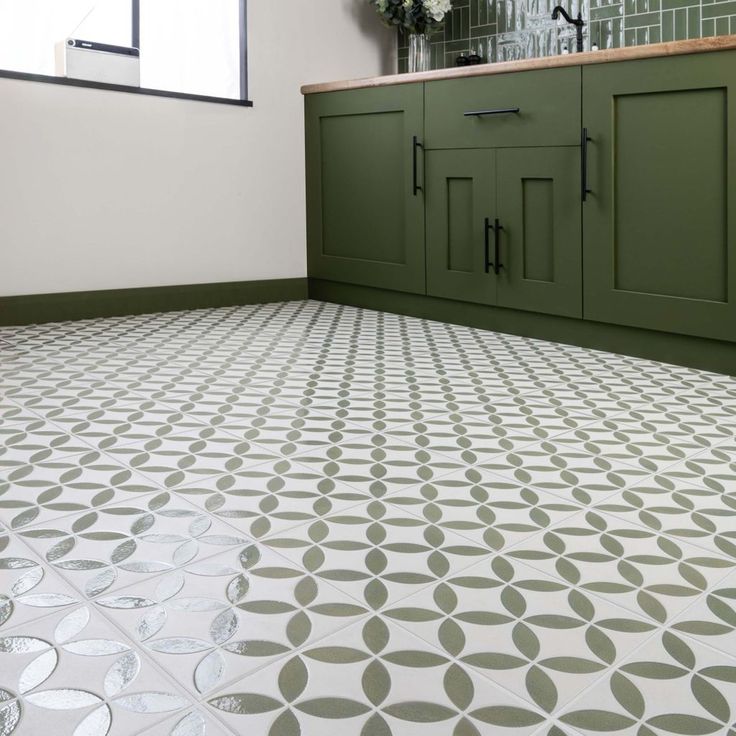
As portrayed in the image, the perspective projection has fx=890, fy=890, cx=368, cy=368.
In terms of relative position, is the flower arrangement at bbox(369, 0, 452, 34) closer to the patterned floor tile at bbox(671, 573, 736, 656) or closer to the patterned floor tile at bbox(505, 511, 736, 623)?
the patterned floor tile at bbox(505, 511, 736, 623)

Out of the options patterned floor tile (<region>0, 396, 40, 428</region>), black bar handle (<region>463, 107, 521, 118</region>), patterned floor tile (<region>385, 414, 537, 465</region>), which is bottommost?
patterned floor tile (<region>385, 414, 537, 465</region>)

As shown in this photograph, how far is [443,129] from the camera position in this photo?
11.9ft

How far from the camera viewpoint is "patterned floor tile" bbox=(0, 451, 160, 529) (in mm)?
1628

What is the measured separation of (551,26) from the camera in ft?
13.0

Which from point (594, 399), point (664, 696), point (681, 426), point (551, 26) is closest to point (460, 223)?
point (551, 26)

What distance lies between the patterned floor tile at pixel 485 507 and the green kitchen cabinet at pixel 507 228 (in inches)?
61.2

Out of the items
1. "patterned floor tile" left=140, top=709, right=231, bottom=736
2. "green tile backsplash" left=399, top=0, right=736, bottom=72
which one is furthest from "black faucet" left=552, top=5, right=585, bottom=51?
"patterned floor tile" left=140, top=709, right=231, bottom=736

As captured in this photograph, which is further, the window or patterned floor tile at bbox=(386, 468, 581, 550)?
the window

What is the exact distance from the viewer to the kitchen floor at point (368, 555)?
1.03 m

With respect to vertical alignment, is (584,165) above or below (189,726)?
above

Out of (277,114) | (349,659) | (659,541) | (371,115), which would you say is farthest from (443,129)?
(349,659)

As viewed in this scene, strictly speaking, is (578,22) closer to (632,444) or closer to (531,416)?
(531,416)

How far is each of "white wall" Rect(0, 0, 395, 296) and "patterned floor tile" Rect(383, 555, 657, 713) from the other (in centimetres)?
298

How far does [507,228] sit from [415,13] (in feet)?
5.10
